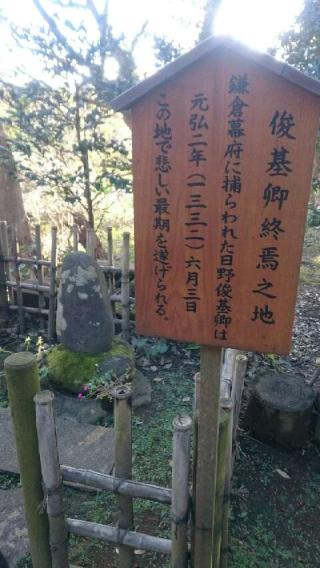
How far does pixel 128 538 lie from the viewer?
2.09 metres

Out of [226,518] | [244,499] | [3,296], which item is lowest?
[244,499]

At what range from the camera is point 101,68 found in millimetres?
4816

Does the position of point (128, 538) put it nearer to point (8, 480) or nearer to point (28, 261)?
point (8, 480)

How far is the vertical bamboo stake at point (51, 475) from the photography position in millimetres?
1947

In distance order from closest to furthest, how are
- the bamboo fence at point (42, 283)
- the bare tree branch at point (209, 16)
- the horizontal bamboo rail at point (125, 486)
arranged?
the horizontal bamboo rail at point (125, 486), the bamboo fence at point (42, 283), the bare tree branch at point (209, 16)

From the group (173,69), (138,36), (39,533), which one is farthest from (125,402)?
(138,36)

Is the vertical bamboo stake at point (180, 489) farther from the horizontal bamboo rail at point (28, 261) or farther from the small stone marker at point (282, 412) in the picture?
the horizontal bamboo rail at point (28, 261)

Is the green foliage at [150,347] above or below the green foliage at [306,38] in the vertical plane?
below

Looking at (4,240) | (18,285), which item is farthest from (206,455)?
(4,240)

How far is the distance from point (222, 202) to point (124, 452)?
4.53 ft

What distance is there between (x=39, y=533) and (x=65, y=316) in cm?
255

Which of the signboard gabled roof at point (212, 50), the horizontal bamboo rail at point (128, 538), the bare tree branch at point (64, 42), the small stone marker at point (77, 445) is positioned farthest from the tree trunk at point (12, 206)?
the signboard gabled roof at point (212, 50)

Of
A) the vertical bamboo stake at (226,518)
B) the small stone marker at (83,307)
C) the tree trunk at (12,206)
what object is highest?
the tree trunk at (12,206)

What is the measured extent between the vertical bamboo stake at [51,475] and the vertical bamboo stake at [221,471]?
0.89 metres
